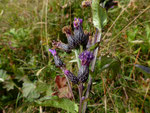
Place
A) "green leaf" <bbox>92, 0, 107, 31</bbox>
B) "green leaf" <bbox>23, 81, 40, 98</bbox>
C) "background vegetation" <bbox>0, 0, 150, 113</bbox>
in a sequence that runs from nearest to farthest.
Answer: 1. "green leaf" <bbox>92, 0, 107, 31</bbox>
2. "background vegetation" <bbox>0, 0, 150, 113</bbox>
3. "green leaf" <bbox>23, 81, 40, 98</bbox>

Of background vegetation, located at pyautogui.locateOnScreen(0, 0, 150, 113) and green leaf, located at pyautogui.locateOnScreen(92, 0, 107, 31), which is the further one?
background vegetation, located at pyautogui.locateOnScreen(0, 0, 150, 113)

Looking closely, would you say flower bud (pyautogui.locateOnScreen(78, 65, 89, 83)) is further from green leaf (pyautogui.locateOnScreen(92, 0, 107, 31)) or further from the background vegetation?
green leaf (pyautogui.locateOnScreen(92, 0, 107, 31))

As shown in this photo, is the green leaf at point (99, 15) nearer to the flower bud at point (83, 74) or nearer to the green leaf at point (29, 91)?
the flower bud at point (83, 74)

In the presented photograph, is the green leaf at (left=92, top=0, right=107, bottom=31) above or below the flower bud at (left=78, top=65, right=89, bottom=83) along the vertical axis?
above

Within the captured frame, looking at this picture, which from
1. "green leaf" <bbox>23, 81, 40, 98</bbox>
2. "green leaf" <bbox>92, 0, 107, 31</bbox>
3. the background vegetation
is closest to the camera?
"green leaf" <bbox>92, 0, 107, 31</bbox>

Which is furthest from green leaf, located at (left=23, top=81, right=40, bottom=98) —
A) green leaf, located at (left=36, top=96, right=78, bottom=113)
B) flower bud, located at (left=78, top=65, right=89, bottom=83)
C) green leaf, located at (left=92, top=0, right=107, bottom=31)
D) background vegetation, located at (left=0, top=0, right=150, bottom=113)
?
green leaf, located at (left=92, top=0, right=107, bottom=31)

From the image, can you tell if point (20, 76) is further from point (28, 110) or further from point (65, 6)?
point (65, 6)

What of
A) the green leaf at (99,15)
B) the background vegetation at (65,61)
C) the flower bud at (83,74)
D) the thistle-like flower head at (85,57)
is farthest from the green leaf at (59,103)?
the green leaf at (99,15)

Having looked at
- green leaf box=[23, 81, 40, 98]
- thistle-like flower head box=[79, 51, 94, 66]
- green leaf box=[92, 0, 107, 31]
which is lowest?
green leaf box=[23, 81, 40, 98]

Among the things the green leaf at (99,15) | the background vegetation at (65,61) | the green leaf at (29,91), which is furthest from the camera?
the green leaf at (29,91)
